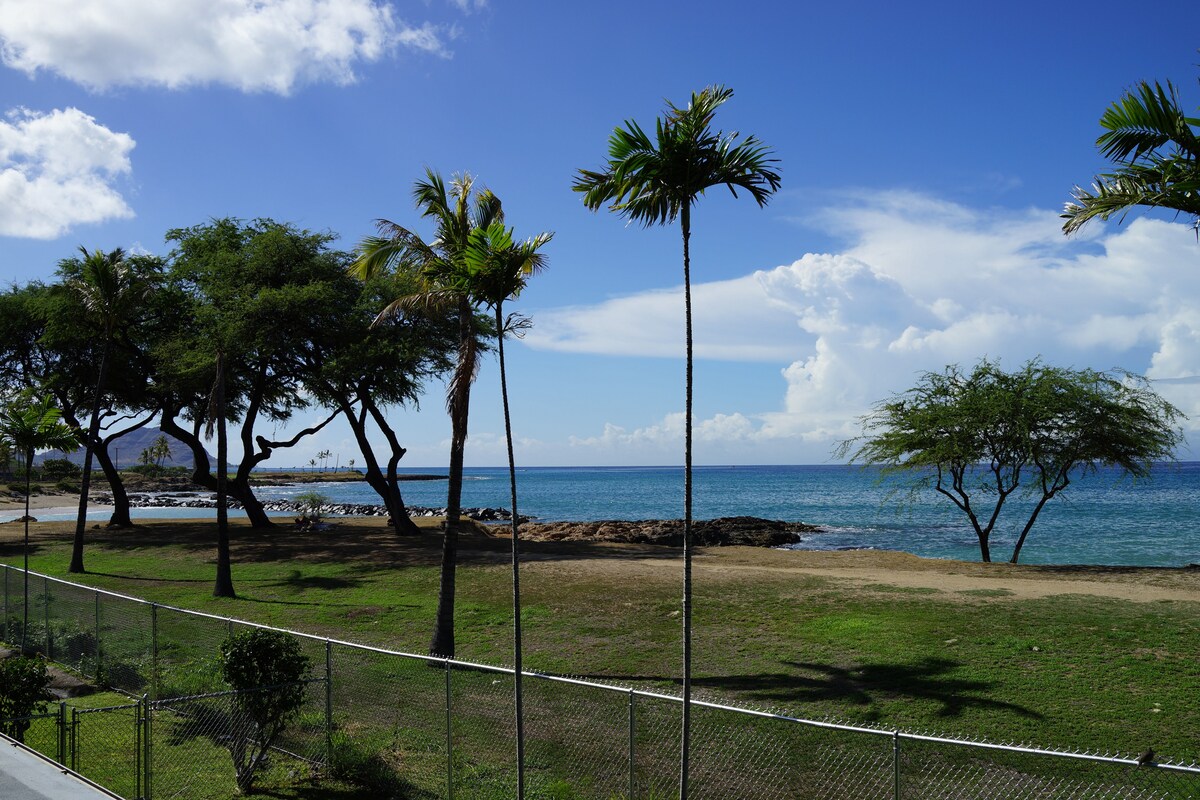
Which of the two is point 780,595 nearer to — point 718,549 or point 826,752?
point 826,752

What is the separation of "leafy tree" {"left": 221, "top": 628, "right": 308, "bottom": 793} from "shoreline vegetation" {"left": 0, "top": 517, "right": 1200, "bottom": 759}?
6.22 metres

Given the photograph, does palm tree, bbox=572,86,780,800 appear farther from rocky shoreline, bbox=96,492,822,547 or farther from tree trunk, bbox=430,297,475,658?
rocky shoreline, bbox=96,492,822,547

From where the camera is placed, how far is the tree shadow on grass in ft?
42.3

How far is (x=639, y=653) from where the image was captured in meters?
16.9

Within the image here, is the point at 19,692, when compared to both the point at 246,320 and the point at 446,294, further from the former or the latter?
the point at 246,320

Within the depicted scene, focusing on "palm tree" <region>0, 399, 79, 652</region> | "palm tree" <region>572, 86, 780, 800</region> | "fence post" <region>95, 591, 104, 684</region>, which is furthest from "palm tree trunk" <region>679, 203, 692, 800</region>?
"palm tree" <region>0, 399, 79, 652</region>

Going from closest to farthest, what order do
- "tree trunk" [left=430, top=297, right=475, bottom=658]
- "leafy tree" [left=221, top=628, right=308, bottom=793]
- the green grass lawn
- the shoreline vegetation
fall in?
1. "leafy tree" [left=221, top=628, right=308, bottom=793]
2. the green grass lawn
3. the shoreline vegetation
4. "tree trunk" [left=430, top=297, right=475, bottom=658]

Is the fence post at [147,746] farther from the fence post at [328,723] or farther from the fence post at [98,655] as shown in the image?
the fence post at [98,655]

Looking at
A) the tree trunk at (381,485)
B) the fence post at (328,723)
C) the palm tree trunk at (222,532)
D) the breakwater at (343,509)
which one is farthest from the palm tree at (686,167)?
the breakwater at (343,509)

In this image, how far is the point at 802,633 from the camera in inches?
686

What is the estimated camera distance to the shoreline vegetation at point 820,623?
1272 cm

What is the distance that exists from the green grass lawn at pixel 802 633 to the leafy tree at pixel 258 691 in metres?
1.67

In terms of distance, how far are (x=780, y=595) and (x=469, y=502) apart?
4469 inches

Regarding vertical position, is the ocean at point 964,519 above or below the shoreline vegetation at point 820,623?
below
